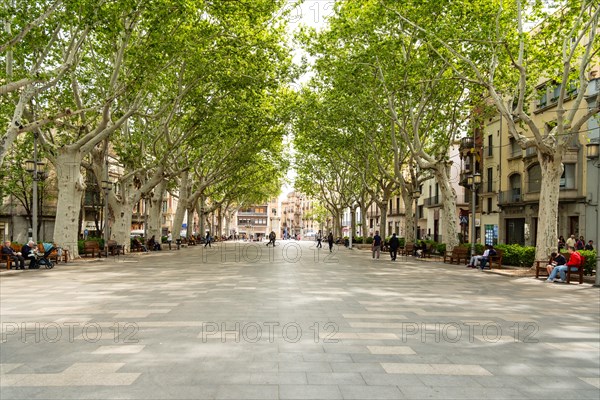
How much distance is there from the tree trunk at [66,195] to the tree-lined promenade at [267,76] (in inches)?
2.2

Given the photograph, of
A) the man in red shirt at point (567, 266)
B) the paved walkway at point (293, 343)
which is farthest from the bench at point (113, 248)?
the man in red shirt at point (567, 266)

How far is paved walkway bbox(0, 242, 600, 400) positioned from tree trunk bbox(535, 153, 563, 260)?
4.60 metres

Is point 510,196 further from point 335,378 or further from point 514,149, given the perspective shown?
point 335,378

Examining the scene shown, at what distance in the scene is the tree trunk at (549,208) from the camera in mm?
17797

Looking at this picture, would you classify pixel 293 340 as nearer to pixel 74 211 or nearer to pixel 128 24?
pixel 128 24

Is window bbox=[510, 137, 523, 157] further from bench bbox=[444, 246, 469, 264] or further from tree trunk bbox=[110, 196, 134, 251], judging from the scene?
tree trunk bbox=[110, 196, 134, 251]

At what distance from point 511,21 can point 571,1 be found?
10.6 ft

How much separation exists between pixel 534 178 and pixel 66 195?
28958 mm

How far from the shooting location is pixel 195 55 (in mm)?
21016

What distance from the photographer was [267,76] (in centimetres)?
2542

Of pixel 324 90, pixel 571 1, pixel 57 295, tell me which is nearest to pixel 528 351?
pixel 57 295

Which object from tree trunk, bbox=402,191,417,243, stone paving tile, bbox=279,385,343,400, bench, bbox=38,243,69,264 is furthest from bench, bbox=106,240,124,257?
stone paving tile, bbox=279,385,343,400

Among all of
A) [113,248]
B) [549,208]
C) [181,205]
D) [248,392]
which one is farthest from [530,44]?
[181,205]

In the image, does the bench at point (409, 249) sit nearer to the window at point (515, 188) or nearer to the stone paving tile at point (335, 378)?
the window at point (515, 188)
